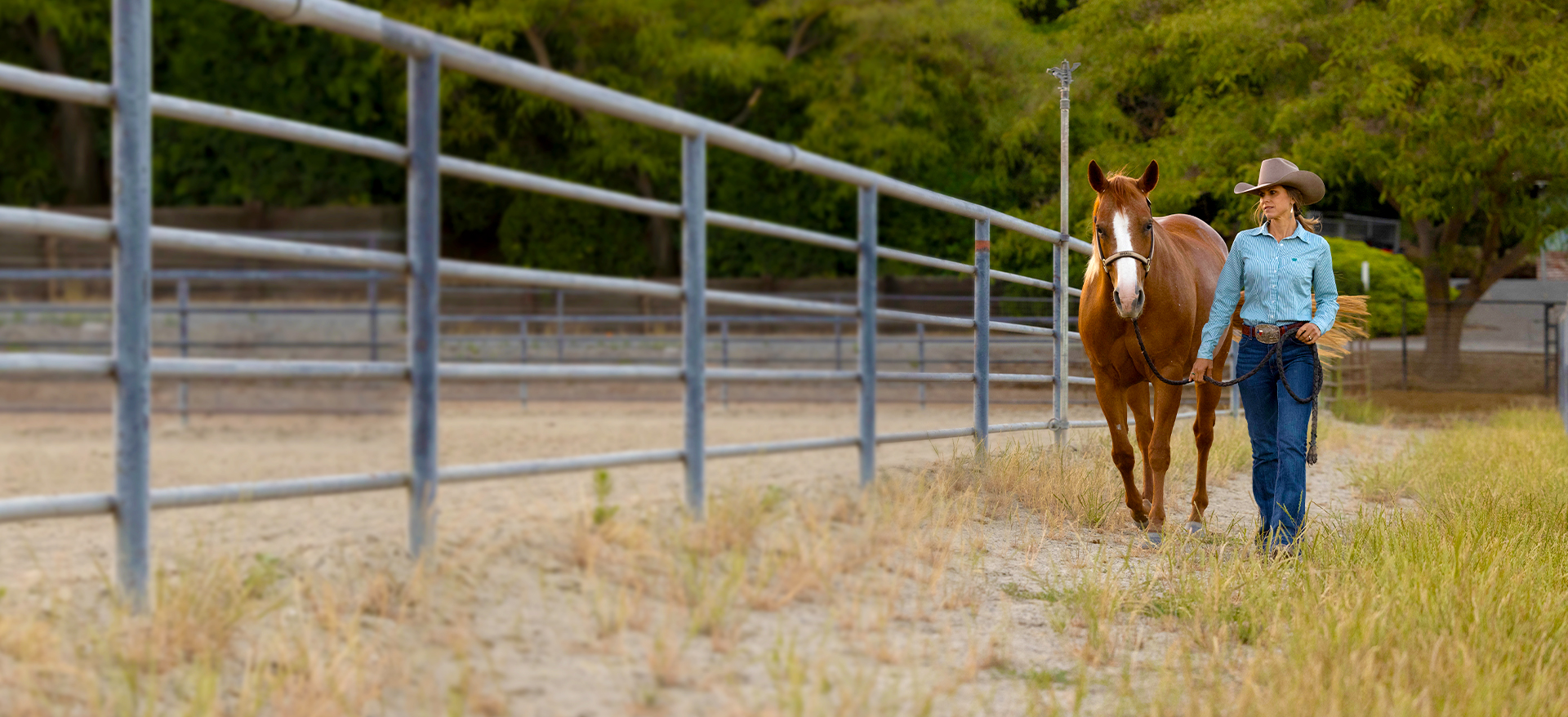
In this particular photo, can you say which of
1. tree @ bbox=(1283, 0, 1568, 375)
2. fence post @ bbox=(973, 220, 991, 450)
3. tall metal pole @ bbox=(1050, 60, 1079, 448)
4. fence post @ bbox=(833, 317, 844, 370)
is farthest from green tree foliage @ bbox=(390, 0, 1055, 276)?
fence post @ bbox=(973, 220, 991, 450)

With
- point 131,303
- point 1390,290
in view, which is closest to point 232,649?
point 131,303

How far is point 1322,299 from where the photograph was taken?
5641 mm

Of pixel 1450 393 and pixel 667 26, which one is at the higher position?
pixel 667 26

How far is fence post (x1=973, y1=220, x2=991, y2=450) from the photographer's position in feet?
21.9

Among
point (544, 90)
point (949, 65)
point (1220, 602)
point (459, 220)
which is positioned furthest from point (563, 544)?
point (459, 220)

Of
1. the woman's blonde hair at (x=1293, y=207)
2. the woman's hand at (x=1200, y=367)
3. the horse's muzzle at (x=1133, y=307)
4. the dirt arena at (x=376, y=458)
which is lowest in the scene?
the dirt arena at (x=376, y=458)

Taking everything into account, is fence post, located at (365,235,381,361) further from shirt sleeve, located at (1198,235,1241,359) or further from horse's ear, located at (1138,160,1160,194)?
shirt sleeve, located at (1198,235,1241,359)

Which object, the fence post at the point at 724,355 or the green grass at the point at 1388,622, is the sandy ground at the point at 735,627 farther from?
→ the fence post at the point at 724,355

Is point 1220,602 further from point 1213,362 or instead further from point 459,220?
point 459,220

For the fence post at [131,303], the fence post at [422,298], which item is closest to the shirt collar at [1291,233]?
the fence post at [422,298]

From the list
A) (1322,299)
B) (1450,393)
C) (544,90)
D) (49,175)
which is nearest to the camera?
(544,90)

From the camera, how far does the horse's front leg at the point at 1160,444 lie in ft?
19.9

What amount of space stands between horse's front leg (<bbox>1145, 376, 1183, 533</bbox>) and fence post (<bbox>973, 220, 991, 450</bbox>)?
0.78 meters

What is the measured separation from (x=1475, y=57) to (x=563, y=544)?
16.2 metres
